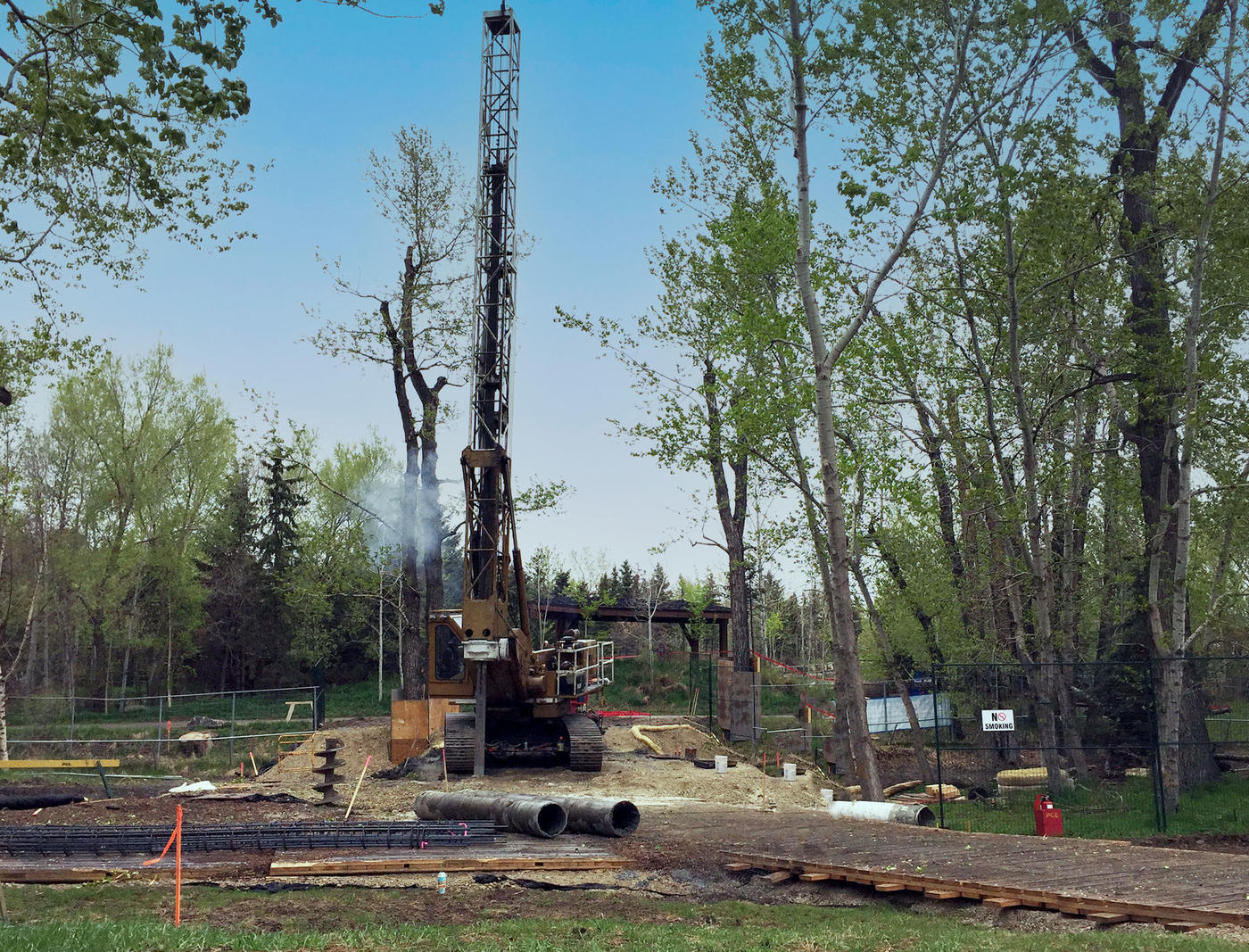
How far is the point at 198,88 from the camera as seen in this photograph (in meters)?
9.13

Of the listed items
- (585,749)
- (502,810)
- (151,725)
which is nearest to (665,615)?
(151,725)

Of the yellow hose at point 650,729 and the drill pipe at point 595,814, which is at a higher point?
the drill pipe at point 595,814

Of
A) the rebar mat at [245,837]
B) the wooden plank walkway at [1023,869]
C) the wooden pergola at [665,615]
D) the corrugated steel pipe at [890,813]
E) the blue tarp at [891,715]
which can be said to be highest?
the wooden pergola at [665,615]

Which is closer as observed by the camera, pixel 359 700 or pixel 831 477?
pixel 831 477

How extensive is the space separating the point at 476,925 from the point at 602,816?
569cm

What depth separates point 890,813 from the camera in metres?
17.1

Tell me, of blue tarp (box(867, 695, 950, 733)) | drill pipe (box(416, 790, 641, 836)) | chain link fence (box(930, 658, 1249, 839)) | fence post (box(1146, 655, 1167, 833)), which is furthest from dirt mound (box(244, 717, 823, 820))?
blue tarp (box(867, 695, 950, 733))

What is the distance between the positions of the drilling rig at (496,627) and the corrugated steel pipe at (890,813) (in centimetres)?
708

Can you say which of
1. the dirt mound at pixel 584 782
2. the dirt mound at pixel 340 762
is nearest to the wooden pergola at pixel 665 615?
the dirt mound at pixel 340 762

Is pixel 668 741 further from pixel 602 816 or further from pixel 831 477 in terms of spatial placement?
pixel 602 816

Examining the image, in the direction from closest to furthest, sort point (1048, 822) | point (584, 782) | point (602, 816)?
point (602, 816)
point (1048, 822)
point (584, 782)

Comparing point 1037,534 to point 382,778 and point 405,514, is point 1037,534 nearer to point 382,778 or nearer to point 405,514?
point 382,778

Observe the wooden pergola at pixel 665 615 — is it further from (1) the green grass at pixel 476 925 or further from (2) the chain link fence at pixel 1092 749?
(1) the green grass at pixel 476 925

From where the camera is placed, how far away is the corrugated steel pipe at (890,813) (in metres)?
16.9
